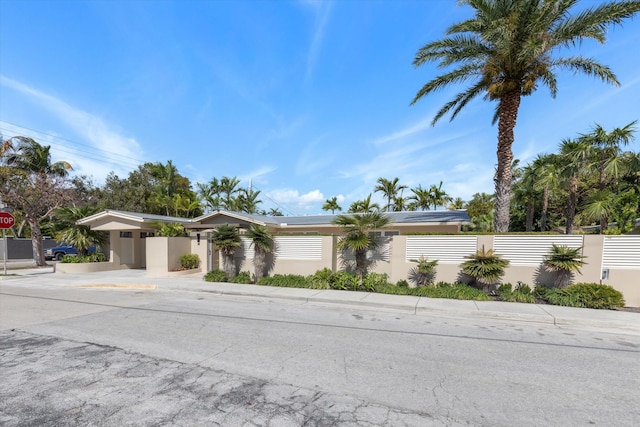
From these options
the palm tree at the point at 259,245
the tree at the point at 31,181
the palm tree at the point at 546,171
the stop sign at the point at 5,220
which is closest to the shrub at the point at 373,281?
the palm tree at the point at 259,245

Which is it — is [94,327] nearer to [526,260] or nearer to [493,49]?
[526,260]

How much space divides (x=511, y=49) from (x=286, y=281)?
11.8 metres

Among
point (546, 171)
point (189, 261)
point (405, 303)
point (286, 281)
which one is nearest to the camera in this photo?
point (405, 303)

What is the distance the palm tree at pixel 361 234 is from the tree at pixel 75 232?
52.3ft

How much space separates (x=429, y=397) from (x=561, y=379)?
2.18 meters

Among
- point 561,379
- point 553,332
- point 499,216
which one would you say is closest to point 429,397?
point 561,379

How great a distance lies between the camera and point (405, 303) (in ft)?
30.9

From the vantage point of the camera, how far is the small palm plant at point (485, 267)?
10.1 meters

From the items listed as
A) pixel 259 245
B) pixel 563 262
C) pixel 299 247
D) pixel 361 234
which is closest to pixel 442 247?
pixel 361 234

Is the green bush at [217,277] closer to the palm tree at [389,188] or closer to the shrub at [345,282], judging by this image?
the shrub at [345,282]

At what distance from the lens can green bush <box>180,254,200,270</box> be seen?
16953 millimetres

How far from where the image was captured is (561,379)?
179 inches

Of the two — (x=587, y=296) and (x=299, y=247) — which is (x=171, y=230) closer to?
(x=299, y=247)

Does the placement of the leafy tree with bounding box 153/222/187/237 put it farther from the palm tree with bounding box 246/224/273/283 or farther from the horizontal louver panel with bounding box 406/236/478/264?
the horizontal louver panel with bounding box 406/236/478/264
